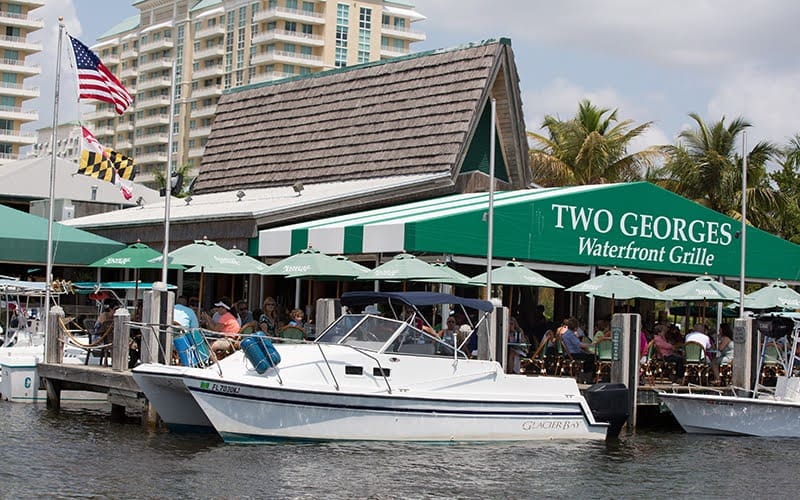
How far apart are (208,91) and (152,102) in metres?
9.83

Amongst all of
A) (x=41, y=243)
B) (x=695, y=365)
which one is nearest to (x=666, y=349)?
(x=695, y=365)

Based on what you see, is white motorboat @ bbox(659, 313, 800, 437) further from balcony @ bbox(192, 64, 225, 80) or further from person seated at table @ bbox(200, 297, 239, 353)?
balcony @ bbox(192, 64, 225, 80)

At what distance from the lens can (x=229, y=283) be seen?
33656 mm

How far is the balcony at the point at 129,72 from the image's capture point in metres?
138

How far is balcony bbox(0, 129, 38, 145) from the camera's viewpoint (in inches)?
4584

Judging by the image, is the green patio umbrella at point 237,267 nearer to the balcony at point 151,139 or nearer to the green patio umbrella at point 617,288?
the green patio umbrella at point 617,288

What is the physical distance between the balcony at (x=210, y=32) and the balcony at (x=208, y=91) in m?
5.28

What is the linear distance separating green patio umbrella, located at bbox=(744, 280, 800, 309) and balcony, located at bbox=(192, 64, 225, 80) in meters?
102

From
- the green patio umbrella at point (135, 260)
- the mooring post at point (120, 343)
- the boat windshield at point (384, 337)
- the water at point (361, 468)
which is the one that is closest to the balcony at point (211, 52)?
the green patio umbrella at point (135, 260)

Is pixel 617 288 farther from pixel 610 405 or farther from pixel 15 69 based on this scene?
pixel 15 69

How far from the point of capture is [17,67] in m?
118

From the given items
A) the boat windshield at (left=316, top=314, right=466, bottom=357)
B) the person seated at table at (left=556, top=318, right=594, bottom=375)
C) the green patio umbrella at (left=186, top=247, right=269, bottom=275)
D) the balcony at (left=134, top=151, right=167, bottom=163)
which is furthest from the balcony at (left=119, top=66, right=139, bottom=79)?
the boat windshield at (left=316, top=314, right=466, bottom=357)

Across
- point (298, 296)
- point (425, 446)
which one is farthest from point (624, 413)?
point (298, 296)

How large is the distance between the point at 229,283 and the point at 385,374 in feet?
49.8
